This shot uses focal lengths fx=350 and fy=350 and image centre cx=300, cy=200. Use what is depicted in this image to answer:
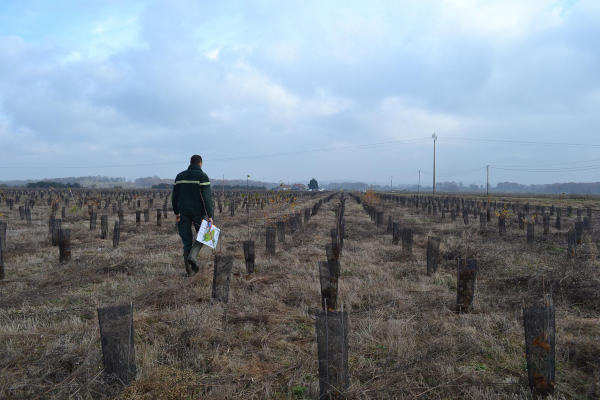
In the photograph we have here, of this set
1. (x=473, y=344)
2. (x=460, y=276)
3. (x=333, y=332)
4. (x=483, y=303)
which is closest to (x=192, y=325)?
(x=333, y=332)

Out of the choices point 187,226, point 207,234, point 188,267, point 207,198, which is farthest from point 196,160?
point 188,267

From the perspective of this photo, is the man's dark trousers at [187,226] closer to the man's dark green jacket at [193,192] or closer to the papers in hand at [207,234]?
the man's dark green jacket at [193,192]

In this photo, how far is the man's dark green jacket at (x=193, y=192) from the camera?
5.59m

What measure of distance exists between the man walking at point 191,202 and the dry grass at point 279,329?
1.59ft

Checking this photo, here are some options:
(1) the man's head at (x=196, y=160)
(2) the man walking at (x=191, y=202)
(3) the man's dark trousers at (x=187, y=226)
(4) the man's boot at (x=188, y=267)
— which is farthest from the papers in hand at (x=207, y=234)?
(1) the man's head at (x=196, y=160)

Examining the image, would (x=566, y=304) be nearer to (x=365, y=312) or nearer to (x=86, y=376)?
(x=365, y=312)

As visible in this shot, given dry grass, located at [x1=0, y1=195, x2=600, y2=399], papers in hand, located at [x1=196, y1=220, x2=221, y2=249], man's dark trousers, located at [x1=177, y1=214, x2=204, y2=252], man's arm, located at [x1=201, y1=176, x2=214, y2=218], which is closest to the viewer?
dry grass, located at [x1=0, y1=195, x2=600, y2=399]

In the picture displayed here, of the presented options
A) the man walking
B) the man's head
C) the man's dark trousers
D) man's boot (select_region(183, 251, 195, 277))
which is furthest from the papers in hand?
the man's head

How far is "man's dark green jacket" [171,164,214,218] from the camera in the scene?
559cm

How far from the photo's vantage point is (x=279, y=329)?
3646 millimetres

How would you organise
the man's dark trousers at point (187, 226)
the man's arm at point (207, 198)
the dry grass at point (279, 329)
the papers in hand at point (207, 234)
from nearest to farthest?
the dry grass at point (279, 329), the papers in hand at point (207, 234), the man's arm at point (207, 198), the man's dark trousers at point (187, 226)

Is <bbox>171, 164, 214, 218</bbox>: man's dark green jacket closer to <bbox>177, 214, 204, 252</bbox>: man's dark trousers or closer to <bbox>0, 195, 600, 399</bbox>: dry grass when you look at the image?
<bbox>177, 214, 204, 252</bbox>: man's dark trousers

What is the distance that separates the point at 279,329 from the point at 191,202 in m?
2.80

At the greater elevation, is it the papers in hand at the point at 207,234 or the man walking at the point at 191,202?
the man walking at the point at 191,202
